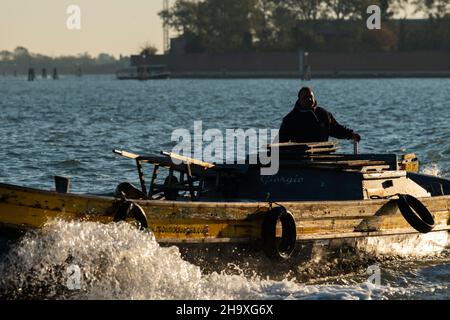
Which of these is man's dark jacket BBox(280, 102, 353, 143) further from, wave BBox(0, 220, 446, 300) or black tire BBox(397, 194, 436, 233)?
wave BBox(0, 220, 446, 300)

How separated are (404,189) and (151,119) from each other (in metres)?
37.7

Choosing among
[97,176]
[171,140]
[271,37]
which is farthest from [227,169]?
[271,37]

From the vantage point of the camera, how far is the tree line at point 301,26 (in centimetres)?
16375

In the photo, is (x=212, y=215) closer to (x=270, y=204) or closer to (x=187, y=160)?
(x=270, y=204)

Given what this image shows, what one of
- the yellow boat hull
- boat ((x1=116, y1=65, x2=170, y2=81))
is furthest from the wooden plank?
boat ((x1=116, y1=65, x2=170, y2=81))

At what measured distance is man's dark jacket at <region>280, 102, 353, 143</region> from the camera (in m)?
17.9

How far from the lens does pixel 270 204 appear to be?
15.5m

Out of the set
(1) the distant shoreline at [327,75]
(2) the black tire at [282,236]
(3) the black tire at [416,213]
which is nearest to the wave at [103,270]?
(2) the black tire at [282,236]

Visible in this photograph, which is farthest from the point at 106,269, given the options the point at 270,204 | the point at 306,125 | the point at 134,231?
the point at 306,125

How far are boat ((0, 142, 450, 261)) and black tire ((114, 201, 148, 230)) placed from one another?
1cm

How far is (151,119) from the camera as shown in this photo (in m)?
55.2

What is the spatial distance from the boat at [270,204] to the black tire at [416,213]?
0.01 metres

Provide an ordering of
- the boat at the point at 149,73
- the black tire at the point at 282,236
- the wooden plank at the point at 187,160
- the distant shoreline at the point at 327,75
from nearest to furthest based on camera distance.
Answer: the black tire at the point at 282,236 → the wooden plank at the point at 187,160 → the distant shoreline at the point at 327,75 → the boat at the point at 149,73

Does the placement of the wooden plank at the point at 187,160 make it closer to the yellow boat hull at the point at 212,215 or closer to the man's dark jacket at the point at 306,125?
the man's dark jacket at the point at 306,125
